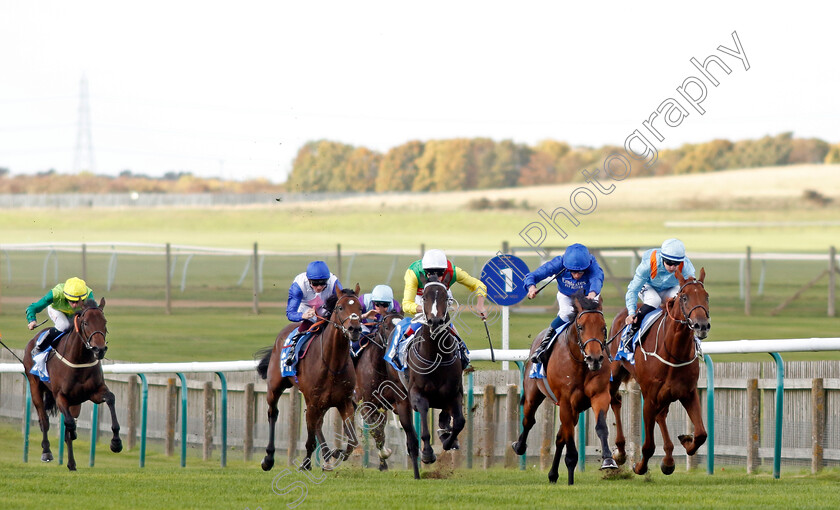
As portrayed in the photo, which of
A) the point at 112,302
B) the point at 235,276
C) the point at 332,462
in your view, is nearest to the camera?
the point at 332,462

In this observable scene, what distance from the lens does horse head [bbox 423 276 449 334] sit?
905cm

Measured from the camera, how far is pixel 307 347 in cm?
1078

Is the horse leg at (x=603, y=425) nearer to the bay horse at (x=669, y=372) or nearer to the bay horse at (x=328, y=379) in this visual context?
the bay horse at (x=669, y=372)

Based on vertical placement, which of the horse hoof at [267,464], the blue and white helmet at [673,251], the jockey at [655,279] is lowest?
the horse hoof at [267,464]

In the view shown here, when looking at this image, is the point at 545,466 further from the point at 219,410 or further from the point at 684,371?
the point at 219,410

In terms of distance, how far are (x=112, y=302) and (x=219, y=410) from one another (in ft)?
58.6

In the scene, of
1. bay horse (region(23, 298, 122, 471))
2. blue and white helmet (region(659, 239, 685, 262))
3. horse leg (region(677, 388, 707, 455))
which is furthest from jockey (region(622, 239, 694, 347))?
bay horse (region(23, 298, 122, 471))

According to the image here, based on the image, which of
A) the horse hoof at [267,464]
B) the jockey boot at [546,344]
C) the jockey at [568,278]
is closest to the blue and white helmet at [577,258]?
the jockey at [568,278]

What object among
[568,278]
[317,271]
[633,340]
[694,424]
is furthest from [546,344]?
[317,271]

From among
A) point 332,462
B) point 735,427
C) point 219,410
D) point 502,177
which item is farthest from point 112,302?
point 502,177

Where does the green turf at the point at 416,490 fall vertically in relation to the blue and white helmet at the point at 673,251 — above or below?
below

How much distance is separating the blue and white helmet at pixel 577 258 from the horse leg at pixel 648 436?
1.13 metres

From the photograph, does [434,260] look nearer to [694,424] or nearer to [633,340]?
[633,340]

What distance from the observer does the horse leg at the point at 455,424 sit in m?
A: 9.65
